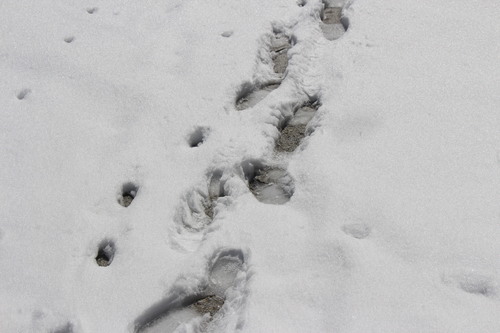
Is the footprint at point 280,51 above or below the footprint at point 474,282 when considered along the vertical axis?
below

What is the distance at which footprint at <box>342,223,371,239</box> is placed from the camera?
6.79 feet

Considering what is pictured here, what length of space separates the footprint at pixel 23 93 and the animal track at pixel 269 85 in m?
1.27

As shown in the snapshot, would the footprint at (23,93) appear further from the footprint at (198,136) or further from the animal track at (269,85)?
the animal track at (269,85)

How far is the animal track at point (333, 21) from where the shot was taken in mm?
3232

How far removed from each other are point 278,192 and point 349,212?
0.36 m

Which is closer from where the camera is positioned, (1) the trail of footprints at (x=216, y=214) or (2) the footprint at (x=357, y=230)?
(1) the trail of footprints at (x=216, y=214)

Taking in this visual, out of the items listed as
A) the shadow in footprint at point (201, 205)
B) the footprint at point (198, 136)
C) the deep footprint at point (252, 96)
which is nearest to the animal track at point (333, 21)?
the deep footprint at point (252, 96)

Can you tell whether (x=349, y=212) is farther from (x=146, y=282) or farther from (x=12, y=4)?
(x=12, y=4)

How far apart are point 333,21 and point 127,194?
6.03 ft

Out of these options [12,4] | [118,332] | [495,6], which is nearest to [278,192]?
[118,332]

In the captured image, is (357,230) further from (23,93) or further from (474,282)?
(23,93)

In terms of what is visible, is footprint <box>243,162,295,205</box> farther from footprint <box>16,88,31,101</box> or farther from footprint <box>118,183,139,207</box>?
footprint <box>16,88,31,101</box>

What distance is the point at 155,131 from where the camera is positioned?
268 centimetres

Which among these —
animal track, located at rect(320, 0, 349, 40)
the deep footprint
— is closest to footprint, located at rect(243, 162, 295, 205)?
the deep footprint
